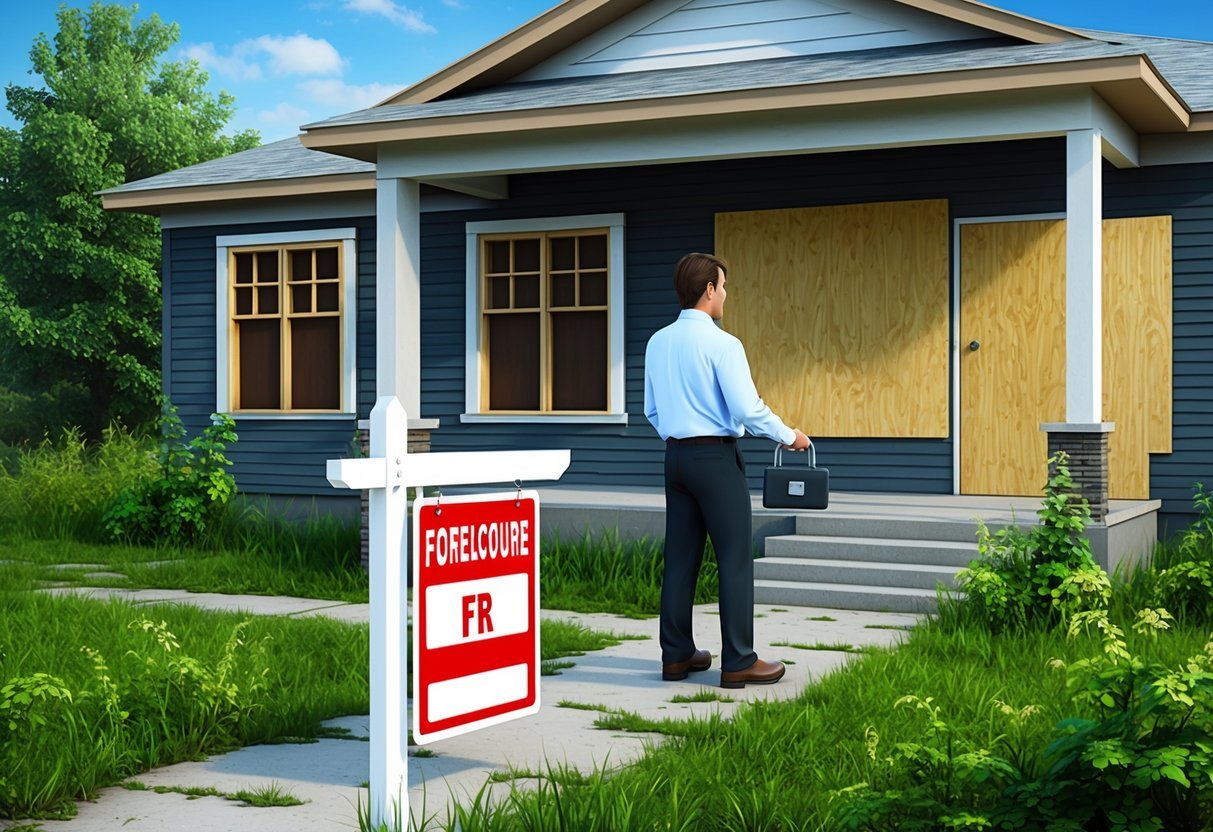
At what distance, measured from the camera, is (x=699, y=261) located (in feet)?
22.6

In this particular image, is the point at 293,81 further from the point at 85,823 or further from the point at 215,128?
the point at 85,823

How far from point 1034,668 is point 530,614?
10.7 ft

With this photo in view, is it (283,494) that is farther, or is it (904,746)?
(283,494)

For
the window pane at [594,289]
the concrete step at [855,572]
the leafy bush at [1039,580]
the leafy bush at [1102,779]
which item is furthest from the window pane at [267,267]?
the leafy bush at [1102,779]

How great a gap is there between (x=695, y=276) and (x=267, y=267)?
33.7ft

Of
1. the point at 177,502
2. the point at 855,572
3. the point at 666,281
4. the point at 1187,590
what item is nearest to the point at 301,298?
the point at 177,502

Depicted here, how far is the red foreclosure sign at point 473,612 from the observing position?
14.3 feet

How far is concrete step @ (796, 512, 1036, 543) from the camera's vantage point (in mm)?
10641

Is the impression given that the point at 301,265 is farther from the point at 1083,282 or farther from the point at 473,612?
the point at 473,612

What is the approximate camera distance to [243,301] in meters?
16.4

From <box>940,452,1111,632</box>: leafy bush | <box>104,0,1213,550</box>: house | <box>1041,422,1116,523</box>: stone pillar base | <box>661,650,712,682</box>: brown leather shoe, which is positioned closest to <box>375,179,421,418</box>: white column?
→ <box>104,0,1213,550</box>: house

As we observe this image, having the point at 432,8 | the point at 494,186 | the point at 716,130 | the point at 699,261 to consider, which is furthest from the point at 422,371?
the point at 432,8

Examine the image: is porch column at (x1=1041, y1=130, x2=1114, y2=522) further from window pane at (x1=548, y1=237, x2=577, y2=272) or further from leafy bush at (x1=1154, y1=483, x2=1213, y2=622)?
window pane at (x1=548, y1=237, x2=577, y2=272)

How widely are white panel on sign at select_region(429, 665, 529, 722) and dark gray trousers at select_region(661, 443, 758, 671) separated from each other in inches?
83.3
